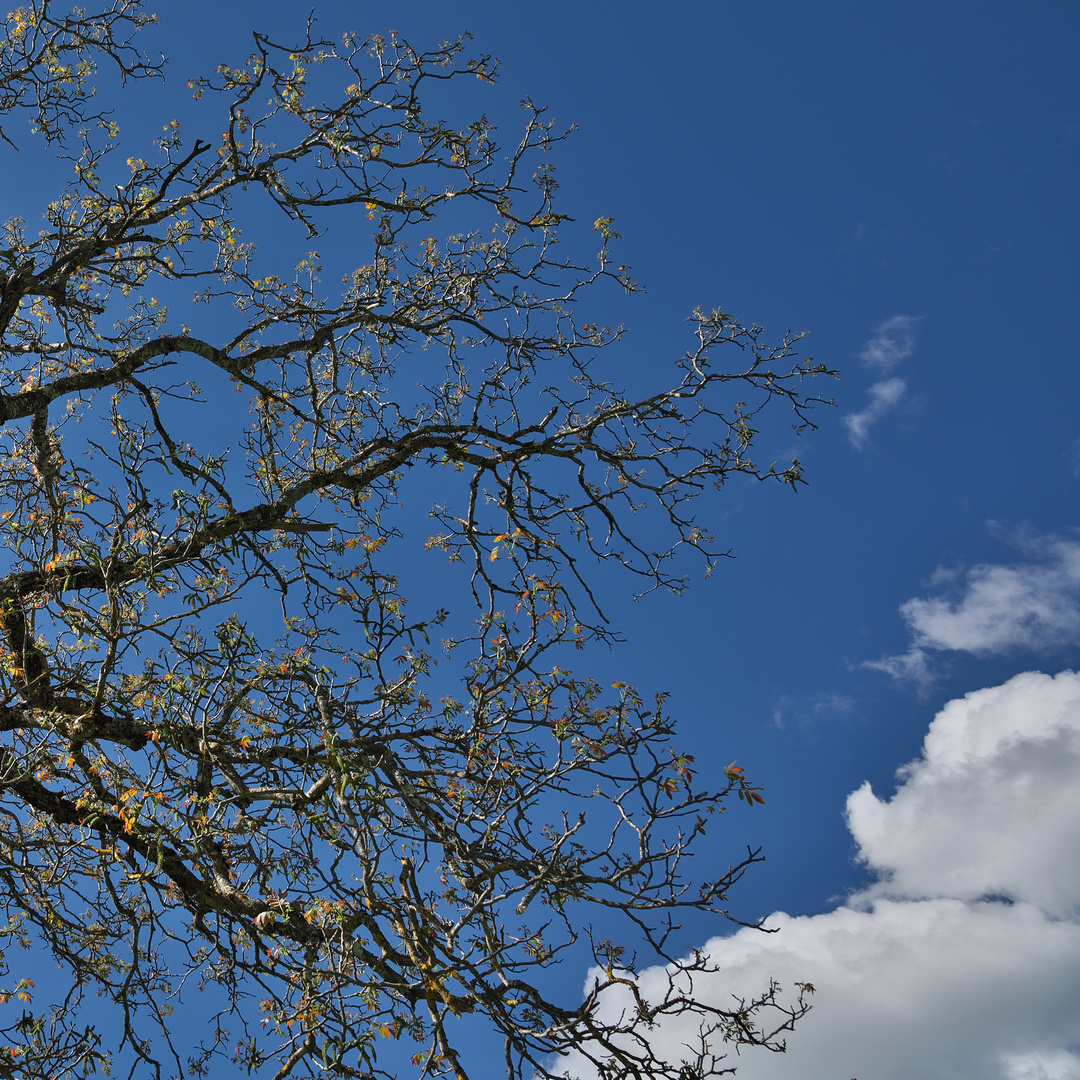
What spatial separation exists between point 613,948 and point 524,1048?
85 centimetres

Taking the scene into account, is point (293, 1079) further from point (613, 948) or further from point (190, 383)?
point (190, 383)

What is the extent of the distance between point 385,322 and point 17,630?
3.98 m

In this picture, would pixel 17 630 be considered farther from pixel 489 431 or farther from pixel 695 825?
pixel 695 825

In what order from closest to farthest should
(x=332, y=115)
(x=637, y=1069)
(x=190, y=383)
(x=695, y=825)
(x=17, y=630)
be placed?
1. (x=637, y=1069)
2. (x=695, y=825)
3. (x=17, y=630)
4. (x=332, y=115)
5. (x=190, y=383)

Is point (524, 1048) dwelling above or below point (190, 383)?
below

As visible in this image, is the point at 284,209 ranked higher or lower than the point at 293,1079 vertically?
higher

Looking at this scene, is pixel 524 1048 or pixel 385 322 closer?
pixel 524 1048

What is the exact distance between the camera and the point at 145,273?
8062mm

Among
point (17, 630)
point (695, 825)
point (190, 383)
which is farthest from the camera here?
point (190, 383)

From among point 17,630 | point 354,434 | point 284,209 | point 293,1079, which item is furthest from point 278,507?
point 293,1079

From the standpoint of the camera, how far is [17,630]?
6.64 m

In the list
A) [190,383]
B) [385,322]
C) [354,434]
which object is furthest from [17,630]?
[385,322]

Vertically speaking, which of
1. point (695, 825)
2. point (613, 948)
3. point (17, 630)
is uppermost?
point (17, 630)

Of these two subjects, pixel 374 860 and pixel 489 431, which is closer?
pixel 374 860
